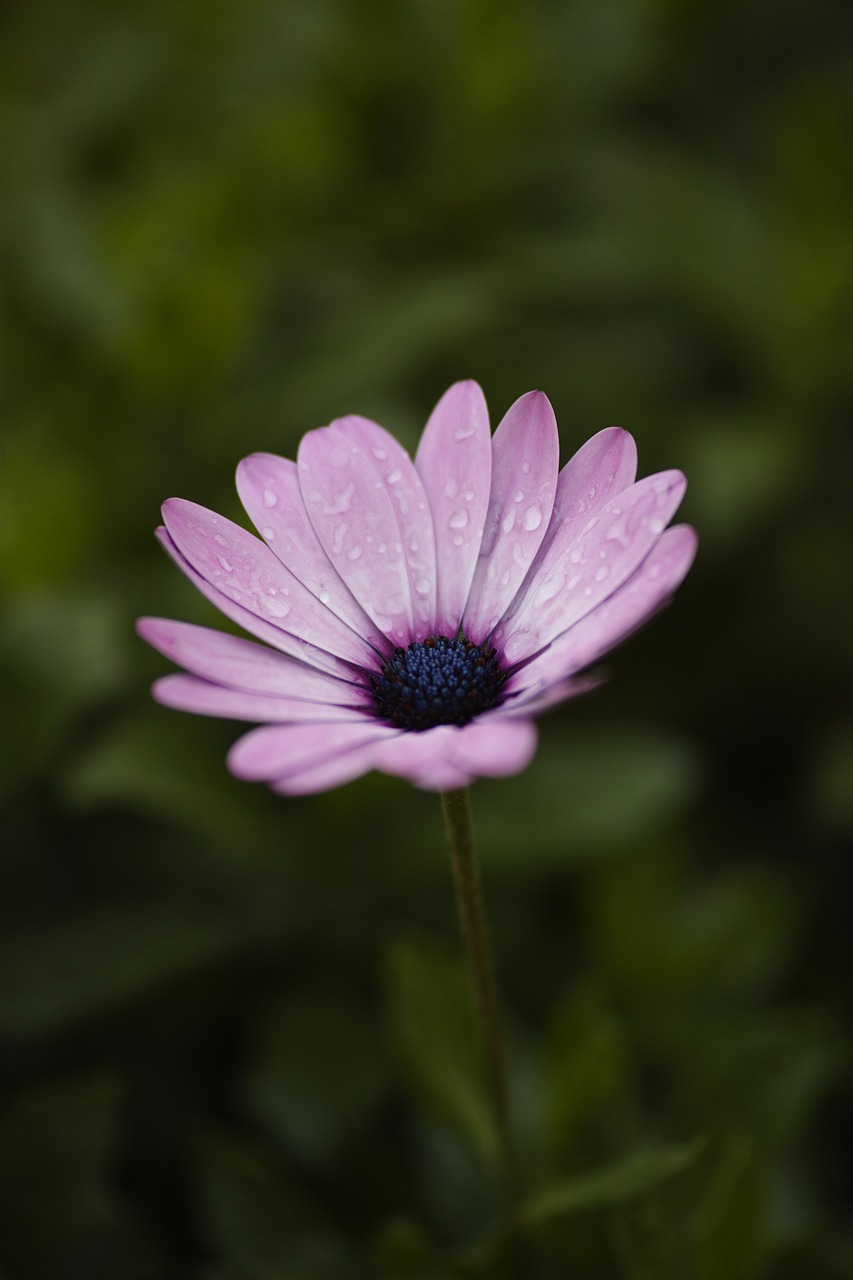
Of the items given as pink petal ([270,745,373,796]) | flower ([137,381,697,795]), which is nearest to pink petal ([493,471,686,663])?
→ flower ([137,381,697,795])

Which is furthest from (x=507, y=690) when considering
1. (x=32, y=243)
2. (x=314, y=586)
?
(x=32, y=243)

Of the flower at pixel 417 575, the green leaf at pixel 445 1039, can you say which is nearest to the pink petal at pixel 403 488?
the flower at pixel 417 575

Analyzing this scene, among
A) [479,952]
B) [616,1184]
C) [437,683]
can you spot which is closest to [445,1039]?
[616,1184]

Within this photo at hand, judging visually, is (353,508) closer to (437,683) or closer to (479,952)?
(437,683)

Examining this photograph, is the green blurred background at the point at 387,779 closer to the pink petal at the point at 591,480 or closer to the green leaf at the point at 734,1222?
the green leaf at the point at 734,1222

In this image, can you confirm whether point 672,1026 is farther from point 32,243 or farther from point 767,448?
point 32,243

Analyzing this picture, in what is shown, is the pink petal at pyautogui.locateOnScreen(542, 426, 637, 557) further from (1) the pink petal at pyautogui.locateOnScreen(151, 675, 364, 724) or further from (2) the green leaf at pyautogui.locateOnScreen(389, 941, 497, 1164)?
(2) the green leaf at pyautogui.locateOnScreen(389, 941, 497, 1164)

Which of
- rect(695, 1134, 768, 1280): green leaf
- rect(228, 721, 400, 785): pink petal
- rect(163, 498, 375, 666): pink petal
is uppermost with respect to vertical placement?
rect(163, 498, 375, 666): pink petal
